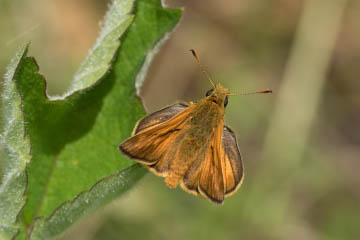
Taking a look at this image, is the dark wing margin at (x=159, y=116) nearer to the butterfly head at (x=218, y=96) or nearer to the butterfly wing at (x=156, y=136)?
the butterfly wing at (x=156, y=136)

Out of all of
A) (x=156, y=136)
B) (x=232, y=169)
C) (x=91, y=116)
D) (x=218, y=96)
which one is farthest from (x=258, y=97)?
(x=91, y=116)

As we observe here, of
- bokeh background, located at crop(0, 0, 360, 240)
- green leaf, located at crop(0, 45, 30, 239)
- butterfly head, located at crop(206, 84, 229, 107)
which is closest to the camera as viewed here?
green leaf, located at crop(0, 45, 30, 239)

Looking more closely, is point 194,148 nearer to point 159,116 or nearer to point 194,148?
point 194,148

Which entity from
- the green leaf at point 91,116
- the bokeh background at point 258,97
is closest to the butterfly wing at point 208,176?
the green leaf at point 91,116

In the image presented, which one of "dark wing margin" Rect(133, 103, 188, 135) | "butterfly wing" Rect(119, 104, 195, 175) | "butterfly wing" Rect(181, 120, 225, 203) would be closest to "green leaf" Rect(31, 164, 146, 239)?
"butterfly wing" Rect(119, 104, 195, 175)

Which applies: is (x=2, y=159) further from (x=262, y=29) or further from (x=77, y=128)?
(x=262, y=29)

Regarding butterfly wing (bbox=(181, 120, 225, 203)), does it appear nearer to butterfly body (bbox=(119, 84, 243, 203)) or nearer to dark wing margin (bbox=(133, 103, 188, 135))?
butterfly body (bbox=(119, 84, 243, 203))

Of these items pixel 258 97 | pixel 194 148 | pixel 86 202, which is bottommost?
pixel 258 97
